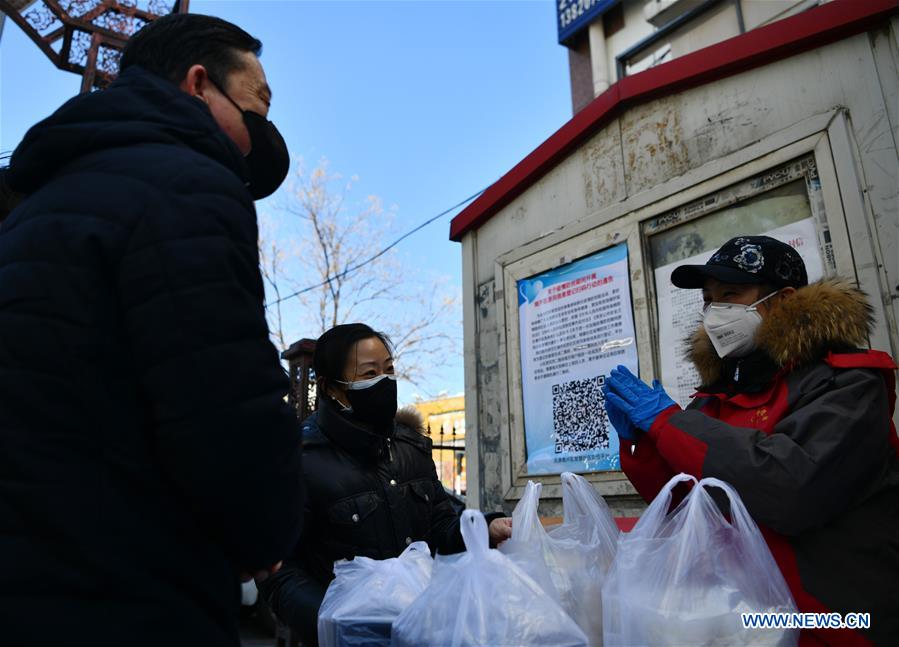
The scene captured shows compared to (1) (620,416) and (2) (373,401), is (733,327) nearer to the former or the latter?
(1) (620,416)

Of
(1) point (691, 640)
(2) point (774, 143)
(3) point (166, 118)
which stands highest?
(2) point (774, 143)

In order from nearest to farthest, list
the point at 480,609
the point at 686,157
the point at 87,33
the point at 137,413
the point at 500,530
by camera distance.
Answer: the point at 137,413 → the point at 480,609 → the point at 500,530 → the point at 686,157 → the point at 87,33

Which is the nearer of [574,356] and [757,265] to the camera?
[757,265]

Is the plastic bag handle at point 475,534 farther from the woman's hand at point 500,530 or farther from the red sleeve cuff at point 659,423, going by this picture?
the red sleeve cuff at point 659,423

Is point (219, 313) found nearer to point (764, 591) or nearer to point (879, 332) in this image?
point (764, 591)

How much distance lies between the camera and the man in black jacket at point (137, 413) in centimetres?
90

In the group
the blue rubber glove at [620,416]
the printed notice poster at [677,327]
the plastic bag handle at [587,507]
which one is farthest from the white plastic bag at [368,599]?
the printed notice poster at [677,327]

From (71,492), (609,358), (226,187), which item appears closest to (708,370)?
(609,358)

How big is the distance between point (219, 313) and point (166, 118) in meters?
0.46

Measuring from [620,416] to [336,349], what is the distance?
3.91 feet

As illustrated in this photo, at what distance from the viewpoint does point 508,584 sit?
1.41 m

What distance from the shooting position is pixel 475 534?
150 centimetres

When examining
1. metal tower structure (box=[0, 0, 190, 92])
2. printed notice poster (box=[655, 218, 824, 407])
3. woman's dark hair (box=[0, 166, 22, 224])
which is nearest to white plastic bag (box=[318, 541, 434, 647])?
woman's dark hair (box=[0, 166, 22, 224])

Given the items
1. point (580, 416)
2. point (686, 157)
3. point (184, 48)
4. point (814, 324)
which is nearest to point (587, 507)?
point (814, 324)
